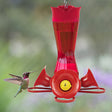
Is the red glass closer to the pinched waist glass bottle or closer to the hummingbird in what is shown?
the pinched waist glass bottle

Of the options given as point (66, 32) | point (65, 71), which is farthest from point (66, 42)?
point (65, 71)

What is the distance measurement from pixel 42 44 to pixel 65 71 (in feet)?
7.40

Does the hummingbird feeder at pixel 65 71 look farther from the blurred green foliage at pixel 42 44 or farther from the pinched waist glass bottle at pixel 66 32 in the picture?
the blurred green foliage at pixel 42 44

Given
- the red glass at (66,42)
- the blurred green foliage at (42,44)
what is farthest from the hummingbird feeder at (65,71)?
the blurred green foliage at (42,44)

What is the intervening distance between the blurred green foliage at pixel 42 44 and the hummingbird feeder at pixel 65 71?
5.15 ft

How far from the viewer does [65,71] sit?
70.7 inches

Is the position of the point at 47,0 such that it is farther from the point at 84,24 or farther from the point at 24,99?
the point at 24,99

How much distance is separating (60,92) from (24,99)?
6.86 feet

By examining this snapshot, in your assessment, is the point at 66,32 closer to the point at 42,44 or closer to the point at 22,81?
the point at 22,81

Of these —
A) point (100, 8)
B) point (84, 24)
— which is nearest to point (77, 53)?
point (84, 24)

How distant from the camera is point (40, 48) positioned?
3.97 m

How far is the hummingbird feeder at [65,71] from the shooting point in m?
1.80

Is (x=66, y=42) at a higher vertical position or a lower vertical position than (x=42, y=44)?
lower

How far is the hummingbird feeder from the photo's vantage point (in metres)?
1.80
